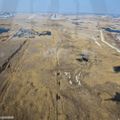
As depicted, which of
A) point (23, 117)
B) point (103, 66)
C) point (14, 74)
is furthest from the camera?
point (103, 66)

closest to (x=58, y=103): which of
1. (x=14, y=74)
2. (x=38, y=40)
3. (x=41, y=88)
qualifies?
(x=41, y=88)

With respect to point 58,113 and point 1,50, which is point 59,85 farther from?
point 1,50

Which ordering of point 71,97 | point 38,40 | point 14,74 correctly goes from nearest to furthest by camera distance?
point 71,97 → point 14,74 → point 38,40

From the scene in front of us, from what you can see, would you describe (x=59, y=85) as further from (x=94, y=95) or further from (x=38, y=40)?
(x=38, y=40)

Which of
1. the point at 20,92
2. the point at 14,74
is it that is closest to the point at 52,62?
the point at 14,74

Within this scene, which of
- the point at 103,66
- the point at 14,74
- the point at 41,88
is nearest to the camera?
the point at 41,88

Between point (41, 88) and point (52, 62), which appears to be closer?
point (41, 88)
